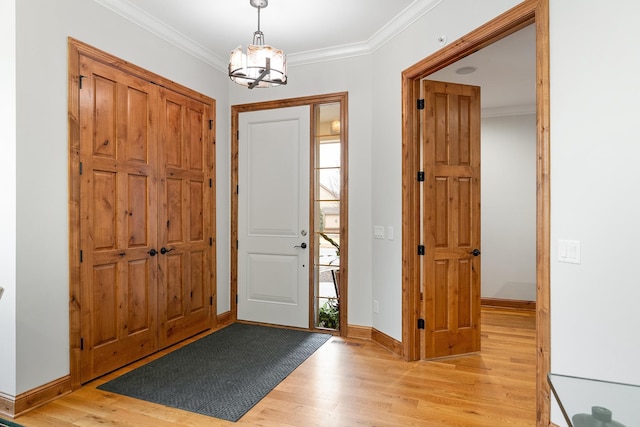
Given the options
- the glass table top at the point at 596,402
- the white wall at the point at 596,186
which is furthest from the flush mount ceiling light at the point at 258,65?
the glass table top at the point at 596,402

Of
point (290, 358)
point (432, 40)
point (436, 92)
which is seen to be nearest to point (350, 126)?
point (436, 92)

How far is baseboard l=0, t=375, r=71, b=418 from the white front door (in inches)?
76.2

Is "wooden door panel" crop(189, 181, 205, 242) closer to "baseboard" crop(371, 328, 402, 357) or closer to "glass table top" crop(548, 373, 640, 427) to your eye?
"baseboard" crop(371, 328, 402, 357)

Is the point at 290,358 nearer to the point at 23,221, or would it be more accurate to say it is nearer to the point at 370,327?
the point at 370,327

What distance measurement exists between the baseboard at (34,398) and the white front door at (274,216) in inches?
76.2

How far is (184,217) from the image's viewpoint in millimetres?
3662

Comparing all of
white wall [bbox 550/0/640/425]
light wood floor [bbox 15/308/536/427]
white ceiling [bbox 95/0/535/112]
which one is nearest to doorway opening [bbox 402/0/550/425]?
white wall [bbox 550/0/640/425]

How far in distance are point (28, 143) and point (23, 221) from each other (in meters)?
0.48

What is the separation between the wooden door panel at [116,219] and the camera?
2.71 metres

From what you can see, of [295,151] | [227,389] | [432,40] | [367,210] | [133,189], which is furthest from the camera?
[295,151]

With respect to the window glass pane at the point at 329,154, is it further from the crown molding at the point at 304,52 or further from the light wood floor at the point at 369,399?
the light wood floor at the point at 369,399

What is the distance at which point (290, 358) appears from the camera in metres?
3.21

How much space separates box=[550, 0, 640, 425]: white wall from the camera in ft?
5.37

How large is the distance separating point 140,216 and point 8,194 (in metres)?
0.98
